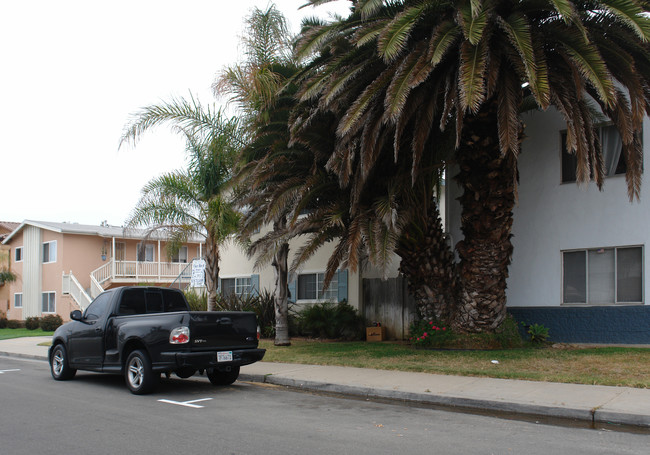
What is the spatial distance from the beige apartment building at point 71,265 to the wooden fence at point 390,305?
16952 millimetres

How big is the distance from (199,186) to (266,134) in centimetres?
308

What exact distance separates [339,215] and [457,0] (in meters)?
5.18

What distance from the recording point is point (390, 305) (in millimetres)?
18969

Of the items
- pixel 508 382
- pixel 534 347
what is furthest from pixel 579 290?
pixel 508 382

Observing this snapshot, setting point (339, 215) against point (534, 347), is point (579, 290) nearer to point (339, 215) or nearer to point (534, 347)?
point (534, 347)

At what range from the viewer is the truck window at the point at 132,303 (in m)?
11.3

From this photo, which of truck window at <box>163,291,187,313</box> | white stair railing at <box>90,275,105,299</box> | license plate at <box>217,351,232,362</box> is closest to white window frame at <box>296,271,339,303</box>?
truck window at <box>163,291,187,313</box>

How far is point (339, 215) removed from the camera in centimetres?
1381

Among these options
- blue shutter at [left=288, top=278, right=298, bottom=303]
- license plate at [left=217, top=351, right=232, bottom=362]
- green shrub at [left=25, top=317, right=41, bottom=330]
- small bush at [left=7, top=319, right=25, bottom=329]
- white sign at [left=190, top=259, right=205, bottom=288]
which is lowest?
small bush at [left=7, top=319, right=25, bottom=329]

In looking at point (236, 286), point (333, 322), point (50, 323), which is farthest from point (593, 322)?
point (50, 323)

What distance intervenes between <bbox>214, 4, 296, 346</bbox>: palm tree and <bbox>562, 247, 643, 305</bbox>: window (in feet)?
24.2

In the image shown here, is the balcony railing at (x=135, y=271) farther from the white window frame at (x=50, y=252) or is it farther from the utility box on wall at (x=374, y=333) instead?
the utility box on wall at (x=374, y=333)

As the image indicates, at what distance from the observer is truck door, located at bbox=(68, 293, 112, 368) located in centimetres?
1111

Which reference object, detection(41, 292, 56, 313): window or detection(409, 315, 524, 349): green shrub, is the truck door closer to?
detection(409, 315, 524, 349): green shrub
